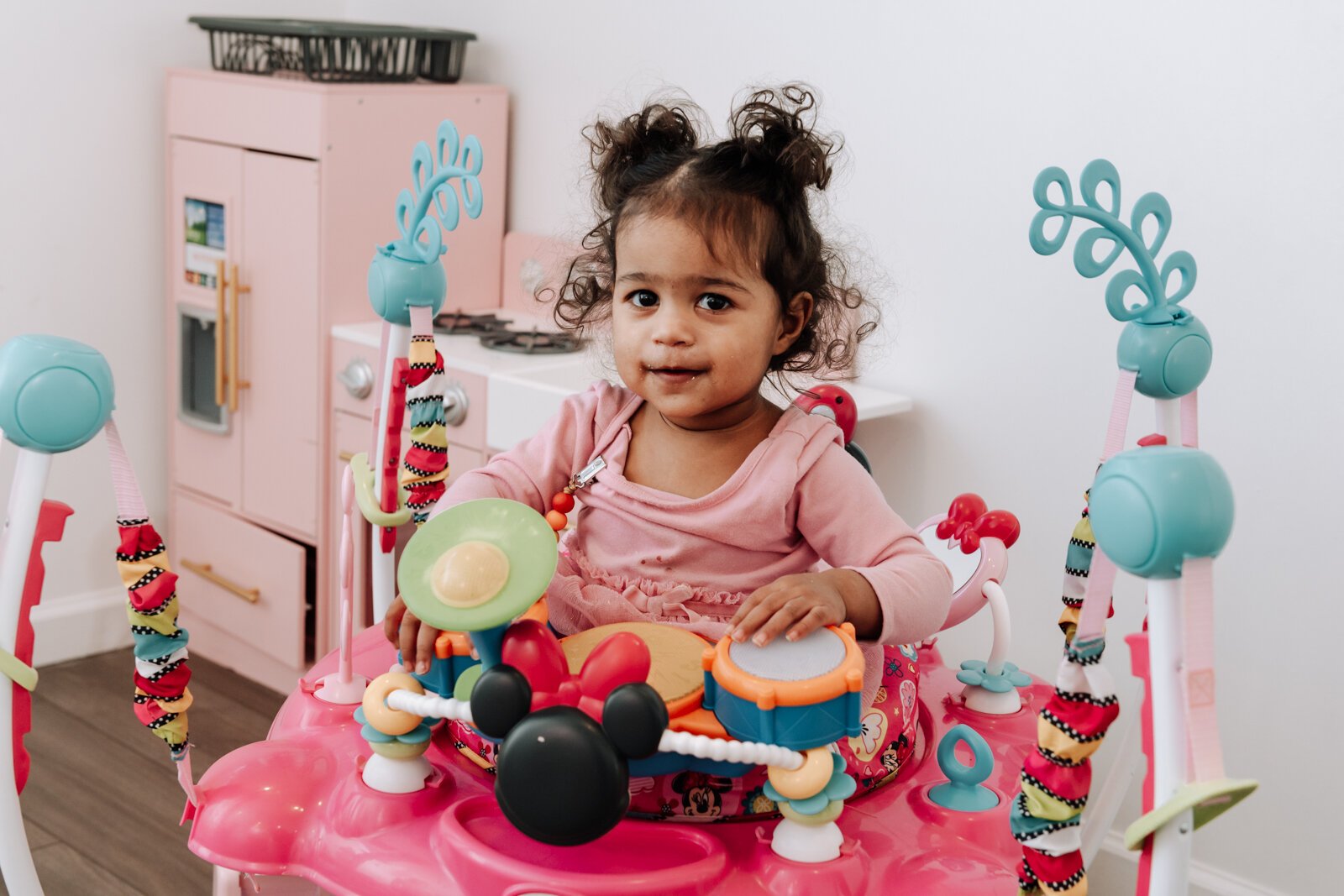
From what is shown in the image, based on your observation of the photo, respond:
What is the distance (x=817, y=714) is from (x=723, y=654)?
66 millimetres

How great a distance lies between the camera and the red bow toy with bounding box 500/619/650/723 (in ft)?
2.47

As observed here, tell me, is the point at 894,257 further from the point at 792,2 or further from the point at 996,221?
the point at 792,2

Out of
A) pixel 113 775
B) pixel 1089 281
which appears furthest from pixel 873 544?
pixel 113 775

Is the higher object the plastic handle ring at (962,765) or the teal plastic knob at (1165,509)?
the teal plastic knob at (1165,509)

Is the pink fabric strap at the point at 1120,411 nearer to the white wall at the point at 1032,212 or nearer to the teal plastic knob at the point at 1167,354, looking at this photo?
the teal plastic knob at the point at 1167,354

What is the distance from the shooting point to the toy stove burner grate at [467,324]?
2.04 m

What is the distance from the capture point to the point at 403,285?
993 millimetres

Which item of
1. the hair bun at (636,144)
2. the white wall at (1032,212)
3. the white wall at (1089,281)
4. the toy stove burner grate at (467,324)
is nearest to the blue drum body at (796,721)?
the hair bun at (636,144)

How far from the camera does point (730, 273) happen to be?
963mm

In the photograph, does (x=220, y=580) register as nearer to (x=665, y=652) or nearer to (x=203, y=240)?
(x=203, y=240)

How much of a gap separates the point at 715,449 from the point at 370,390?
109 centimetres

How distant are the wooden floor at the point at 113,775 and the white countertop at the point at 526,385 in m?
0.62

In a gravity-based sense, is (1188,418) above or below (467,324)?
above

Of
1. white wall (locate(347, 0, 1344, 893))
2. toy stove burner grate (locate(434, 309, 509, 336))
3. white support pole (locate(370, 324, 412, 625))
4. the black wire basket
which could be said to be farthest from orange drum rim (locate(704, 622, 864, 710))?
the black wire basket
